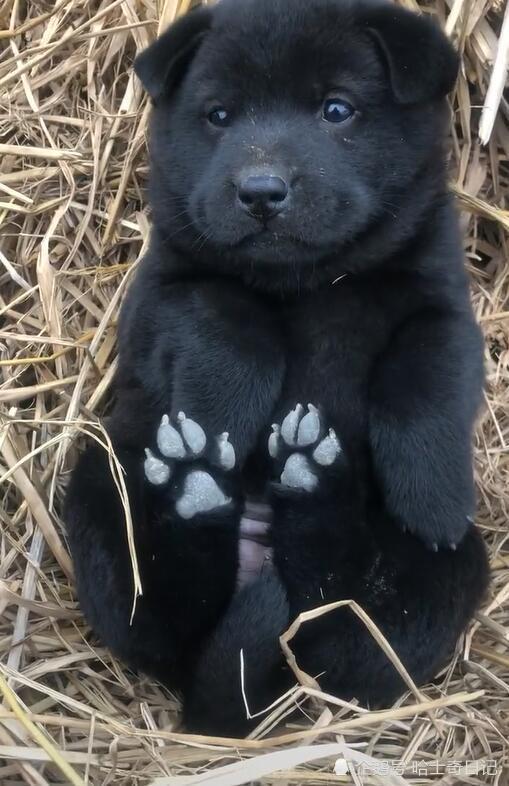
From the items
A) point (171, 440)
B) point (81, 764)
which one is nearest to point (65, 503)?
point (171, 440)

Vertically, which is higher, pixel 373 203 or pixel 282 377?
pixel 373 203

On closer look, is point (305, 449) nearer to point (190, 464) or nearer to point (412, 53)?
point (190, 464)

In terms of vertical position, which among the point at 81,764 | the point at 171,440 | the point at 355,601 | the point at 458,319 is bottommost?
the point at 81,764

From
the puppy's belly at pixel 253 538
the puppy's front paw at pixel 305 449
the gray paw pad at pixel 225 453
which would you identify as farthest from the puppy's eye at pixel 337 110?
the puppy's belly at pixel 253 538

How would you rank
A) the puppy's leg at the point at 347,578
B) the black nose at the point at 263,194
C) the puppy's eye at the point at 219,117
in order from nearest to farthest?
1. the black nose at the point at 263,194
2. the puppy's leg at the point at 347,578
3. the puppy's eye at the point at 219,117

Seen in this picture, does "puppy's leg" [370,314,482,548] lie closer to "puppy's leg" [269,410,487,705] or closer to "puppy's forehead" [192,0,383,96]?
"puppy's leg" [269,410,487,705]

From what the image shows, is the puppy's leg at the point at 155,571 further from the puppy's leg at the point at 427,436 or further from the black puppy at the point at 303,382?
the puppy's leg at the point at 427,436

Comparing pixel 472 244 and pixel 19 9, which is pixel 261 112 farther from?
pixel 19 9

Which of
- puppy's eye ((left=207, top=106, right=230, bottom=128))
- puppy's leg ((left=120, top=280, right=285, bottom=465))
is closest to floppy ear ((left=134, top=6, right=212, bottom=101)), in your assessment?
puppy's eye ((left=207, top=106, right=230, bottom=128))
